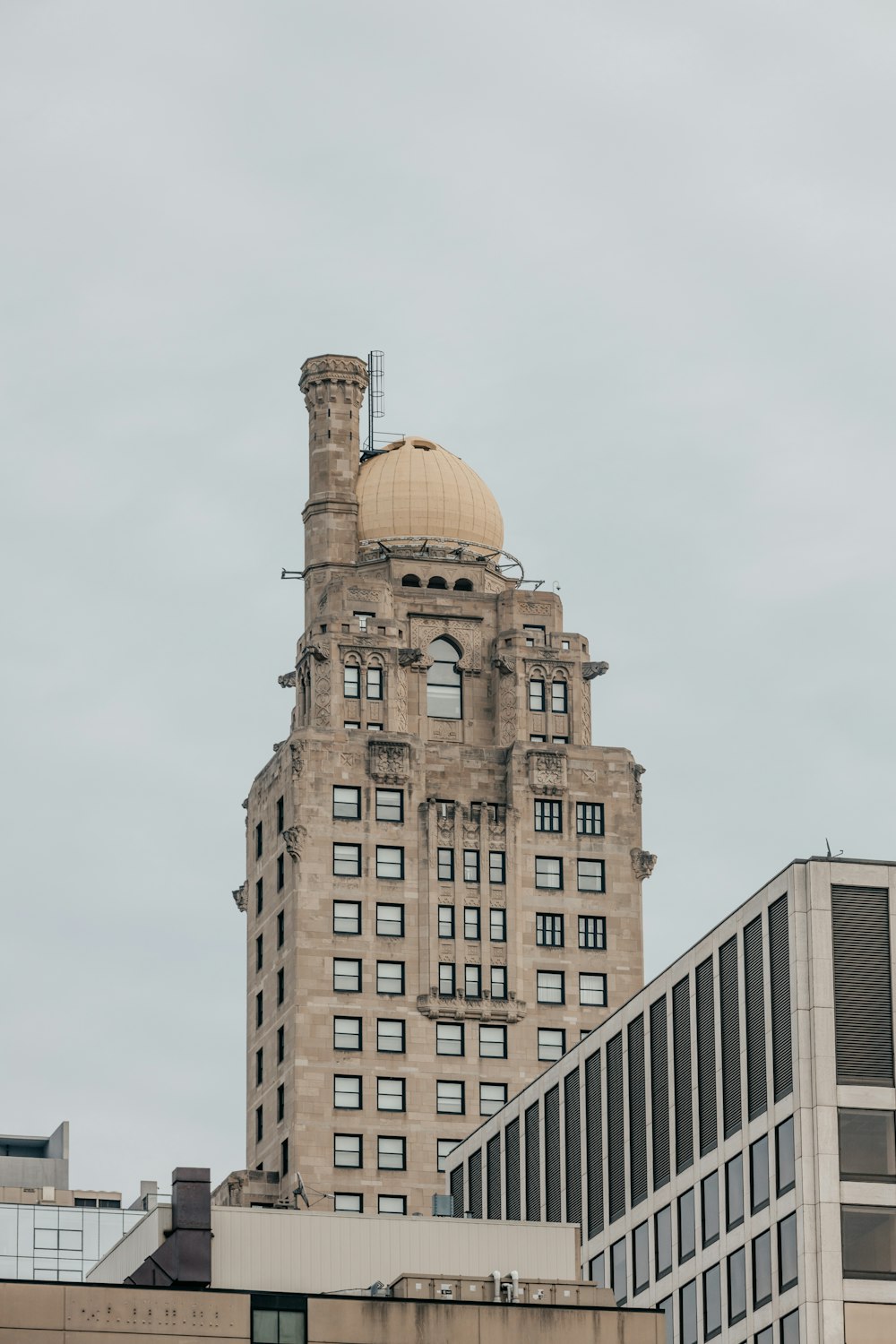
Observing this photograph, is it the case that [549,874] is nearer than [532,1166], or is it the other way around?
[532,1166]

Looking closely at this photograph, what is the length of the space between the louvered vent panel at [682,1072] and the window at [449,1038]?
6516cm

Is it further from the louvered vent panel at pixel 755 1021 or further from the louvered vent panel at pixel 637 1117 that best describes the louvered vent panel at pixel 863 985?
the louvered vent panel at pixel 637 1117

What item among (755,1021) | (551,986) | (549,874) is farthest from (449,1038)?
(755,1021)

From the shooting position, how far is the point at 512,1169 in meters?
141

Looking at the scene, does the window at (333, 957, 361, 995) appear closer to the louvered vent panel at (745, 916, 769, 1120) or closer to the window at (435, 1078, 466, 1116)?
the window at (435, 1078, 466, 1116)

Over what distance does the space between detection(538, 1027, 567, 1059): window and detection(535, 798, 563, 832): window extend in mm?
11547

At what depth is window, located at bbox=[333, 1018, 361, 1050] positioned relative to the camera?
610 ft

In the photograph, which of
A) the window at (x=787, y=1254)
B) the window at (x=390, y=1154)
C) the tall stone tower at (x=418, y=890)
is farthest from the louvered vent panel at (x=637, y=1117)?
the window at (x=390, y=1154)

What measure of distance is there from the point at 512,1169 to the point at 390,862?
50824 millimetres

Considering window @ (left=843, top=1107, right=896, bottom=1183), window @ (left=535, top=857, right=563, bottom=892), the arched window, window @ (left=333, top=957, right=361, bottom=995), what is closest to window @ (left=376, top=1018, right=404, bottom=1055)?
window @ (left=333, top=957, right=361, bottom=995)

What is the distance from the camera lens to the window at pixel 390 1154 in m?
182

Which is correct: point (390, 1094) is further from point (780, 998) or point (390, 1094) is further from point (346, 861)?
point (780, 998)

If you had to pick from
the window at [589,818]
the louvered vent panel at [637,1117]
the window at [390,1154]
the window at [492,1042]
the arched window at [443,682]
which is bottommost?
the louvered vent panel at [637,1117]

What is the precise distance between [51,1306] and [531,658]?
10512 cm
